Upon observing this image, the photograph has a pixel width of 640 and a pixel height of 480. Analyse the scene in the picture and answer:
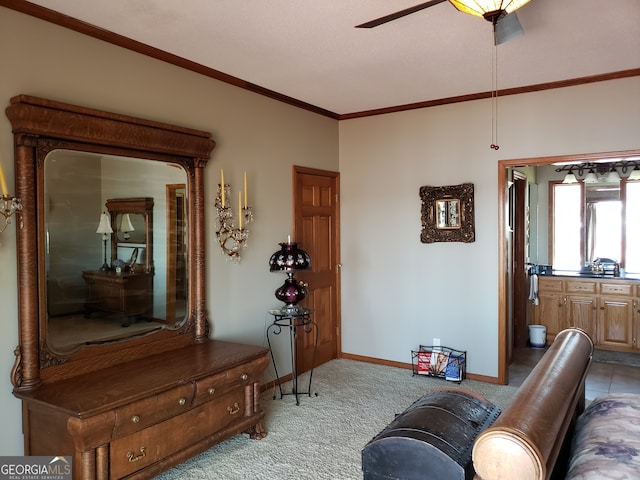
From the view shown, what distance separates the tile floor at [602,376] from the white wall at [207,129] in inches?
102

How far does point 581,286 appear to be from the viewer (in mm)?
5684

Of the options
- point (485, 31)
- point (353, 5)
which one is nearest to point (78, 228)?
point (353, 5)

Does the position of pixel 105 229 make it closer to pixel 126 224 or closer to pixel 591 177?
pixel 126 224

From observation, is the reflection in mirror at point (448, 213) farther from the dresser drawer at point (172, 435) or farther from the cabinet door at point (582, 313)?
the dresser drawer at point (172, 435)

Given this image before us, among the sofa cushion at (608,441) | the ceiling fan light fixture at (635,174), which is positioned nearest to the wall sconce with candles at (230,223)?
the sofa cushion at (608,441)

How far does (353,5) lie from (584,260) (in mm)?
5087

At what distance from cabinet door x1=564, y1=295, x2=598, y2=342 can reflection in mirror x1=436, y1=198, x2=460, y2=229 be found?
2.16 meters

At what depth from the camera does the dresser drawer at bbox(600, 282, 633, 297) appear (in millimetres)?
5410

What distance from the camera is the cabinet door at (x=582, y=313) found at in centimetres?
562

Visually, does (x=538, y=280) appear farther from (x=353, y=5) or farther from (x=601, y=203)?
(x=353, y=5)

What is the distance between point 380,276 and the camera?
5.16 meters

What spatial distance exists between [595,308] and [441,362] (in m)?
2.24

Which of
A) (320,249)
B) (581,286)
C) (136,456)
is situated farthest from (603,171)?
(136,456)

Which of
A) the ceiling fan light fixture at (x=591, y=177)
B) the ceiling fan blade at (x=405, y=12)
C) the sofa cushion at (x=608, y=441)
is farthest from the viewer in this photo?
the ceiling fan light fixture at (x=591, y=177)
